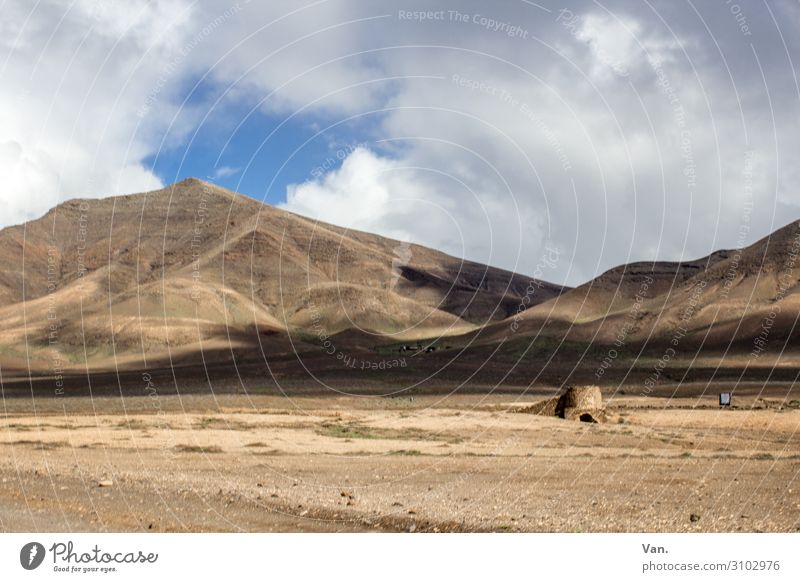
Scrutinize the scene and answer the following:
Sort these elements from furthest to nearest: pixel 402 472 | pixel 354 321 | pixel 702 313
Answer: pixel 354 321
pixel 702 313
pixel 402 472

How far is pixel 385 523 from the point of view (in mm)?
16219

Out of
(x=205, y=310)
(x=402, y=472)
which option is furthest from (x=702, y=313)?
(x=402, y=472)

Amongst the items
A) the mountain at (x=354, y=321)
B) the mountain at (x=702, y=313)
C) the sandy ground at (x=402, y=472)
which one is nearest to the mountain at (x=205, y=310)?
the mountain at (x=354, y=321)

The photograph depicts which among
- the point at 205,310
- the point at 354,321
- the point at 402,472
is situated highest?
the point at 354,321

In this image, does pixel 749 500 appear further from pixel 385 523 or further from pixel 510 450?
pixel 510 450

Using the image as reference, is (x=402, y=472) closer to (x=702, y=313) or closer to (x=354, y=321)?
(x=702, y=313)

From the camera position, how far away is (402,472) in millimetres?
26297

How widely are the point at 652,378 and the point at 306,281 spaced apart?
106m

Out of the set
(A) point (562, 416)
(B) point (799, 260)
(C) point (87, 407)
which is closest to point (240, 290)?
(B) point (799, 260)

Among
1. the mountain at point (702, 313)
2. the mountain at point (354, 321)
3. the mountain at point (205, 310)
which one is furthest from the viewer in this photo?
the mountain at point (205, 310)

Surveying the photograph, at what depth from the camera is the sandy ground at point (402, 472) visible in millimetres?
16844

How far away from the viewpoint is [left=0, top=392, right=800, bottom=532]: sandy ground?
1684 cm

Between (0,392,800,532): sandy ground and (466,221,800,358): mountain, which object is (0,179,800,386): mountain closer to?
(466,221,800,358): mountain

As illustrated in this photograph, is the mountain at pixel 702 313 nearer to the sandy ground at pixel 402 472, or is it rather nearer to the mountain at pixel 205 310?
the mountain at pixel 205 310
